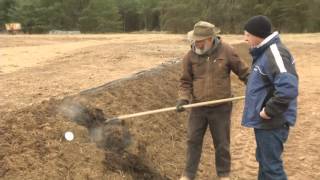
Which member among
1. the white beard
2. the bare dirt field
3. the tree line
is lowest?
the tree line

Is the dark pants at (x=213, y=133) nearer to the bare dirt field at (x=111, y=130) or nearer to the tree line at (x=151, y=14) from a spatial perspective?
the bare dirt field at (x=111, y=130)

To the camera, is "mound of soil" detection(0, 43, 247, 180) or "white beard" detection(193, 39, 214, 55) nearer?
"mound of soil" detection(0, 43, 247, 180)

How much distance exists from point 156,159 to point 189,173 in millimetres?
752

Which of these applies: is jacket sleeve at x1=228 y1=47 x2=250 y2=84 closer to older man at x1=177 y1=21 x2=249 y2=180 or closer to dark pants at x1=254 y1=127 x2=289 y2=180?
older man at x1=177 y1=21 x2=249 y2=180

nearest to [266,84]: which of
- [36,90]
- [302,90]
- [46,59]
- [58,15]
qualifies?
[36,90]

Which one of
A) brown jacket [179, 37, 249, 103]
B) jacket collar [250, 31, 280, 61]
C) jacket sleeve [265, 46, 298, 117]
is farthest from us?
brown jacket [179, 37, 249, 103]

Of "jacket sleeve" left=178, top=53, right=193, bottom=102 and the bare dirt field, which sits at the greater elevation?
"jacket sleeve" left=178, top=53, right=193, bottom=102

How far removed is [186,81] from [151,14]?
64.7 metres

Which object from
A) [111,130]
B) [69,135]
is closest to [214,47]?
[111,130]

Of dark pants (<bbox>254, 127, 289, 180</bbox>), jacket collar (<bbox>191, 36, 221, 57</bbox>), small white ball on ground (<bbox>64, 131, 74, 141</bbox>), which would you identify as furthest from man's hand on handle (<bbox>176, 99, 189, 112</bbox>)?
dark pants (<bbox>254, 127, 289, 180</bbox>)

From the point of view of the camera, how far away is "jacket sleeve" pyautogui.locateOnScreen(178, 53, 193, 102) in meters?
6.36

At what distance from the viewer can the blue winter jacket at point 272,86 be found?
472 centimetres

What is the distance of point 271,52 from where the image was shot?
4891 mm

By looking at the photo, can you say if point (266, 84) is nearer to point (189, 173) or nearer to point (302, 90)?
point (189, 173)
